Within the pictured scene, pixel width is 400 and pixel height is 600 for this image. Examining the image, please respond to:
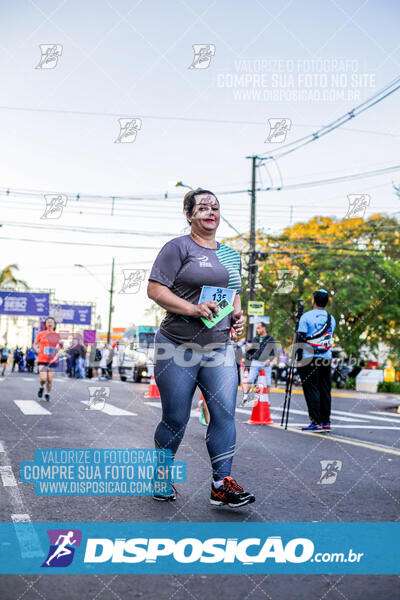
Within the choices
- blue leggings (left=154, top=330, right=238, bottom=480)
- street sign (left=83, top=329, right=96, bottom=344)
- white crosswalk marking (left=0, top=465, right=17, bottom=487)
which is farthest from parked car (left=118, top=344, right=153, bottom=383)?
blue leggings (left=154, top=330, right=238, bottom=480)

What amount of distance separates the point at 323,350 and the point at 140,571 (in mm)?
6567

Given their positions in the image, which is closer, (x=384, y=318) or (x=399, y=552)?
(x=399, y=552)

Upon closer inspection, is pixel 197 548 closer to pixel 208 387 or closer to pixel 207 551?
pixel 207 551

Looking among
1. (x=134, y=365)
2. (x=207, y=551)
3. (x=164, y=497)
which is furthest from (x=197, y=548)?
(x=134, y=365)

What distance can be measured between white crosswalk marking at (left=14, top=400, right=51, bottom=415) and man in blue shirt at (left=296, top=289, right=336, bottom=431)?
440 centimetres

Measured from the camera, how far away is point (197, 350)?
4.53 meters

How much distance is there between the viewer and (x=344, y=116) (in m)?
19.2

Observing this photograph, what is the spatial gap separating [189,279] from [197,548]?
1.67 meters

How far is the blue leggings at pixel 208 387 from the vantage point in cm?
454

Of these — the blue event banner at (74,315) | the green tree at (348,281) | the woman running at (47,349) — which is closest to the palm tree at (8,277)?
the blue event banner at (74,315)

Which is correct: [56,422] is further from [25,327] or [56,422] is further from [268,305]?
[25,327]

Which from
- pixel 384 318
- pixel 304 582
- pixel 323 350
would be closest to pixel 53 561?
pixel 304 582

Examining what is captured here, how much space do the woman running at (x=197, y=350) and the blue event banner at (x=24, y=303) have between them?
45.0m

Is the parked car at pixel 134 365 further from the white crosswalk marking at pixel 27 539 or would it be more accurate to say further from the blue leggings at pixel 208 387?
the white crosswalk marking at pixel 27 539
